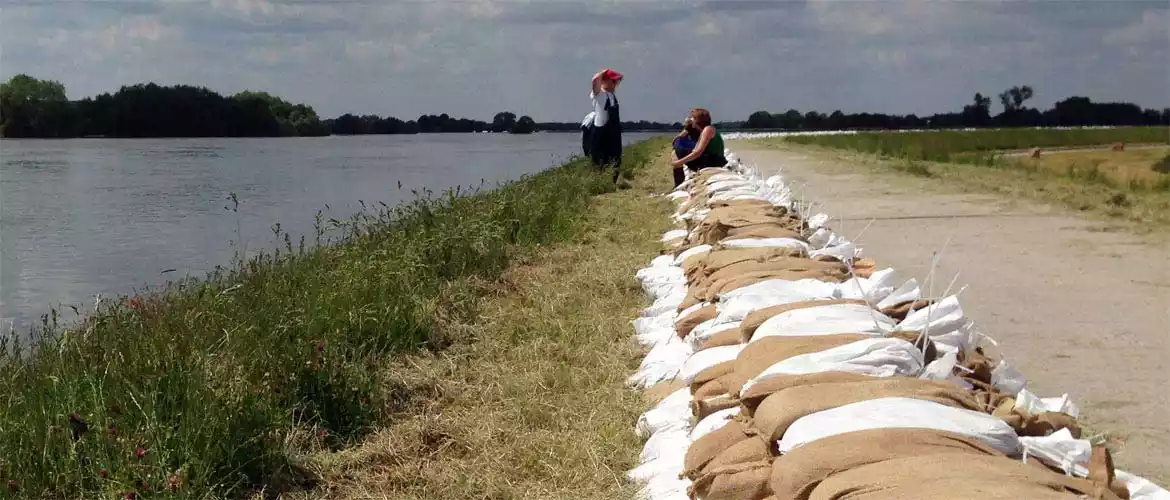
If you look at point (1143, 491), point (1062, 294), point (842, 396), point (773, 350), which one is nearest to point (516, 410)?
point (773, 350)

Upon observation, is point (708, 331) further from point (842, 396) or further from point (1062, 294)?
point (1062, 294)

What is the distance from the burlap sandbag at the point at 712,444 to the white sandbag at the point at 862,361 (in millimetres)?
127

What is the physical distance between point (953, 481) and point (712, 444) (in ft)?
3.03

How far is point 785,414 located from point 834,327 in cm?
63

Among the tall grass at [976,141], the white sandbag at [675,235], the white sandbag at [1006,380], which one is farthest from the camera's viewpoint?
the tall grass at [976,141]

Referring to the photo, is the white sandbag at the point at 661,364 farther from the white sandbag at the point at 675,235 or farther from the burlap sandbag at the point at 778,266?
the white sandbag at the point at 675,235

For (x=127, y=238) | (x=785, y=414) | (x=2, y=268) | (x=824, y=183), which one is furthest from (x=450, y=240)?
(x=824, y=183)

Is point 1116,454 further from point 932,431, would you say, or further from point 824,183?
point 824,183

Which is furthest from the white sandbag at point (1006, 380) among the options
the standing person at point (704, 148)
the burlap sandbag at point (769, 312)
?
the standing person at point (704, 148)

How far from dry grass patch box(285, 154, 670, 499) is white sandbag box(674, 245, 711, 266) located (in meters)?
0.31

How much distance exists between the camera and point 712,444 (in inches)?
113

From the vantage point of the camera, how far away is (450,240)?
6902mm

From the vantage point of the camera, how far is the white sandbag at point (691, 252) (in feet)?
19.4

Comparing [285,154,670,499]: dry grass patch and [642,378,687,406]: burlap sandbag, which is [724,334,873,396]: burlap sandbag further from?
[642,378,687,406]: burlap sandbag
